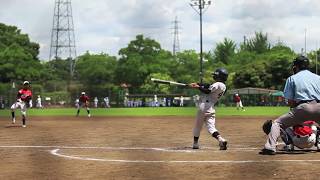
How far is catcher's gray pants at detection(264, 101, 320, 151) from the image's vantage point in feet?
32.7

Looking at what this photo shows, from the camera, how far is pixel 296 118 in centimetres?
1020

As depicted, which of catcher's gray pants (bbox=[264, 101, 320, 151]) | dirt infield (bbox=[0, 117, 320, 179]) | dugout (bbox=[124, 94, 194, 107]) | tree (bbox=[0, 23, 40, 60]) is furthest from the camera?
tree (bbox=[0, 23, 40, 60])

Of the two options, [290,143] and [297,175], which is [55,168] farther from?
[290,143]

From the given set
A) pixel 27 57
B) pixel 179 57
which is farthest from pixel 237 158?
pixel 179 57

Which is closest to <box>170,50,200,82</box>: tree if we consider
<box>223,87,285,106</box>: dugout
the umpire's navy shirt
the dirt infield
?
<box>223,87,285,106</box>: dugout

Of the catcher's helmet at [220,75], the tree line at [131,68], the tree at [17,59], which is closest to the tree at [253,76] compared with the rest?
the tree line at [131,68]

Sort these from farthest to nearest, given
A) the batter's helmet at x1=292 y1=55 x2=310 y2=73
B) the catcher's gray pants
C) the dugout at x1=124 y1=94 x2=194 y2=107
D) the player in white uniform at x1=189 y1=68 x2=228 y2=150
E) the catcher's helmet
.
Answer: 1. the dugout at x1=124 y1=94 x2=194 y2=107
2. the catcher's helmet
3. the player in white uniform at x1=189 y1=68 x2=228 y2=150
4. the batter's helmet at x1=292 y1=55 x2=310 y2=73
5. the catcher's gray pants

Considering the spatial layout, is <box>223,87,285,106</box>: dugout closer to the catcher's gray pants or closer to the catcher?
the catcher

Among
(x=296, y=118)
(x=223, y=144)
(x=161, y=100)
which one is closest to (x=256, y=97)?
(x=161, y=100)

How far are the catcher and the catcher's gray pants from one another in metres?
0.40

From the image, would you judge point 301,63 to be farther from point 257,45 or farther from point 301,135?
point 257,45

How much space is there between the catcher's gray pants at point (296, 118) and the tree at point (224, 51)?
4524 inches

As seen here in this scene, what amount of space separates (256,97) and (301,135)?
72.5 metres

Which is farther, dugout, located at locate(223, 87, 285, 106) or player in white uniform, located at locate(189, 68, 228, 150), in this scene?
dugout, located at locate(223, 87, 285, 106)
